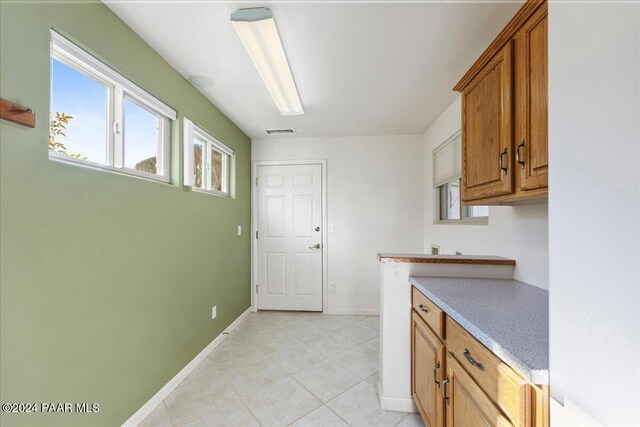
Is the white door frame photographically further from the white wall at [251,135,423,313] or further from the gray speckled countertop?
the gray speckled countertop

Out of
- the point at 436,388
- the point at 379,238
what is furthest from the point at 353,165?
the point at 436,388

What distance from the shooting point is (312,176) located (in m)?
3.52

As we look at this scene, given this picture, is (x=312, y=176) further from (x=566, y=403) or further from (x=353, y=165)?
(x=566, y=403)

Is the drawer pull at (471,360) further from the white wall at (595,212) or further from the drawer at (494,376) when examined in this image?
the white wall at (595,212)

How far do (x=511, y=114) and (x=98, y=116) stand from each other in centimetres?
220

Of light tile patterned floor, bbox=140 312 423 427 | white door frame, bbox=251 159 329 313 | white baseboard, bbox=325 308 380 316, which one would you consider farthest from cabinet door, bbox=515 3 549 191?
white baseboard, bbox=325 308 380 316

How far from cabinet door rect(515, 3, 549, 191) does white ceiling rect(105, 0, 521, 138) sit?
436 millimetres

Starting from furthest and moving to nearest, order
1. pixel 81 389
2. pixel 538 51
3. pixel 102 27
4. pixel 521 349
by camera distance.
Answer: pixel 102 27 → pixel 81 389 → pixel 538 51 → pixel 521 349

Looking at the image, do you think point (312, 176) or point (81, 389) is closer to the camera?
point (81, 389)

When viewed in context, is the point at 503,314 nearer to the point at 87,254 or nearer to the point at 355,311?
the point at 87,254

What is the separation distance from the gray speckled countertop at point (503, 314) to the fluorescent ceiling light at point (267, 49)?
1.72 m

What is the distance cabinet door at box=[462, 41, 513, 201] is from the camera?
1.18 m

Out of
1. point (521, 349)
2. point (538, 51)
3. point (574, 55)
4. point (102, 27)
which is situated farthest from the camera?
point (102, 27)

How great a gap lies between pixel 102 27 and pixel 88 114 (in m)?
0.47
